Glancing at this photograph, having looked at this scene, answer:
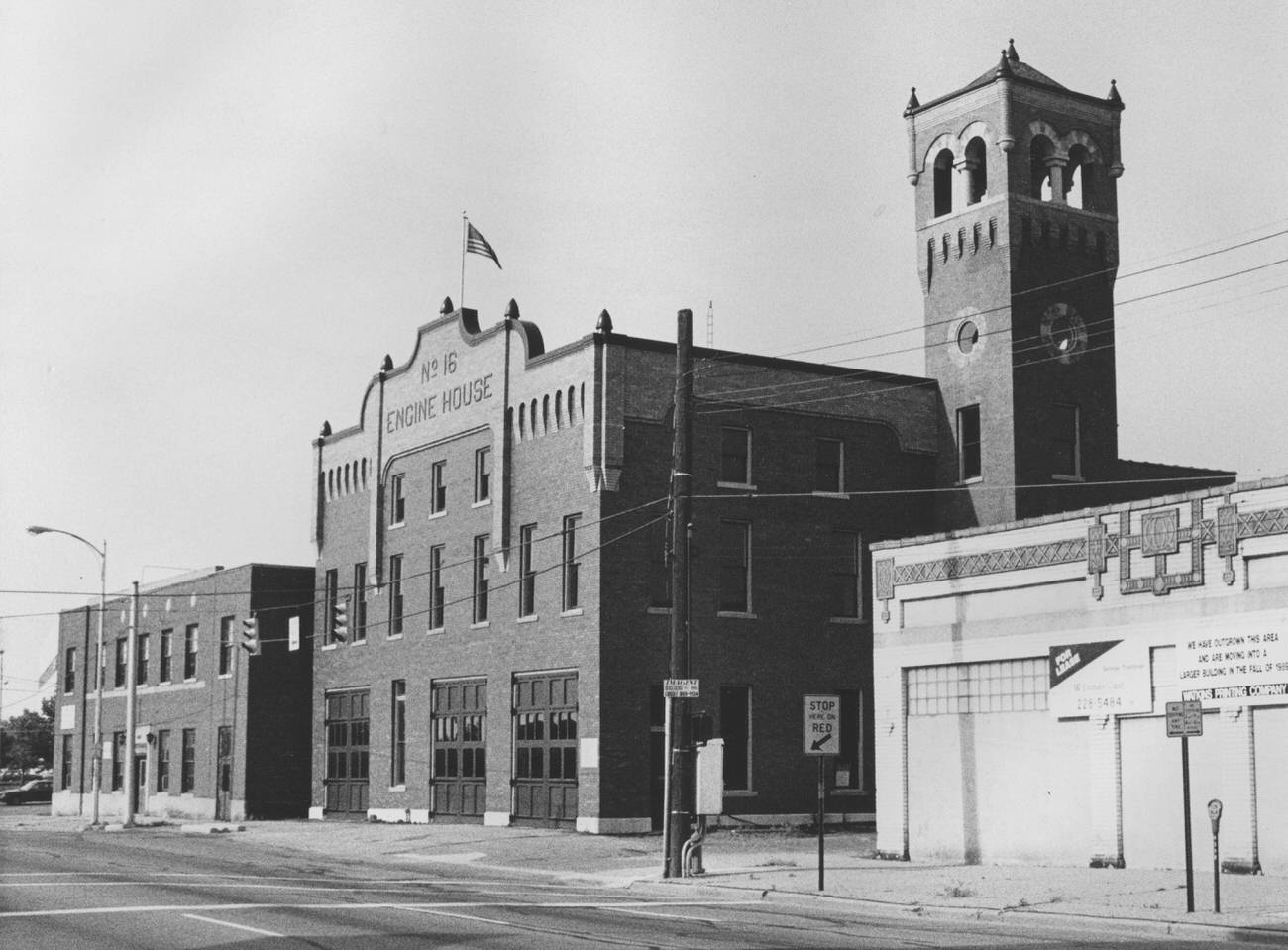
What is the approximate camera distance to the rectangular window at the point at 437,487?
46.9 meters

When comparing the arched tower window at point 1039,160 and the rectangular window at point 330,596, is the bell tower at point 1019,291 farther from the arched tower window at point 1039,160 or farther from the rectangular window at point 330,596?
the rectangular window at point 330,596

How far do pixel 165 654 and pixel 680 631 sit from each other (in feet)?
127

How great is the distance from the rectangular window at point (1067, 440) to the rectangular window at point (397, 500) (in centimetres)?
1857

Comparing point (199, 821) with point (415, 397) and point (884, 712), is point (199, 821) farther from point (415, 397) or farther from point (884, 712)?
point (884, 712)

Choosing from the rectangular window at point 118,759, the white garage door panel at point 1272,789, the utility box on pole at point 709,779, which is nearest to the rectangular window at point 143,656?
the rectangular window at point 118,759

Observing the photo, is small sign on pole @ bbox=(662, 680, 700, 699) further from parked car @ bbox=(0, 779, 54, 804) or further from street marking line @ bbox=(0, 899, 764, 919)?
parked car @ bbox=(0, 779, 54, 804)

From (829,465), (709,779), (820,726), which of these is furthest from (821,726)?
(829,465)

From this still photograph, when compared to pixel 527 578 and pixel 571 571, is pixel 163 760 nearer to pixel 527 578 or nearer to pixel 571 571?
pixel 527 578

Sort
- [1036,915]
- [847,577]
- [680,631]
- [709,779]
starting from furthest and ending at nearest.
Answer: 1. [847,577]
2. [709,779]
3. [680,631]
4. [1036,915]

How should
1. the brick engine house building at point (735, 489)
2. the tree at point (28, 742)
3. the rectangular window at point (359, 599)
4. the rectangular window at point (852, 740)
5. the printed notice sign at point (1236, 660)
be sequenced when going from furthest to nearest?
the tree at point (28, 742), the rectangular window at point (359, 599), the rectangular window at point (852, 740), the brick engine house building at point (735, 489), the printed notice sign at point (1236, 660)

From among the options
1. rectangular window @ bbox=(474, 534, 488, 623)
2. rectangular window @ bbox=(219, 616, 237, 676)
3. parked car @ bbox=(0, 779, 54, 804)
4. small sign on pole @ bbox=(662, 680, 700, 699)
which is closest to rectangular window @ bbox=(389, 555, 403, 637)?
rectangular window @ bbox=(474, 534, 488, 623)

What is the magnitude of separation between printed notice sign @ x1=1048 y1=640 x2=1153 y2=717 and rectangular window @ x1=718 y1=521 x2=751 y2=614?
48.3 feet

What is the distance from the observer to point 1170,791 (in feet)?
Answer: 82.3

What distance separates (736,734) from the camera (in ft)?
133
